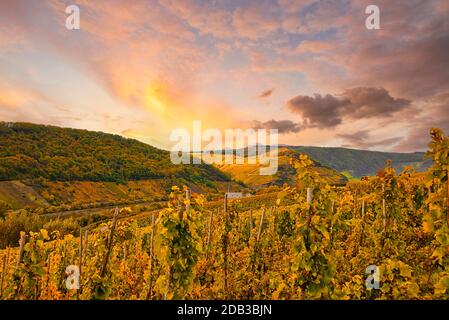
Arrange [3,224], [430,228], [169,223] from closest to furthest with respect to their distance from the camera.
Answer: [430,228] → [169,223] → [3,224]

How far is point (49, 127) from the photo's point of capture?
159 meters

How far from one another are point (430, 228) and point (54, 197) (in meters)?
114

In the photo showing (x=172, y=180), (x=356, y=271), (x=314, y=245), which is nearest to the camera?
(x=314, y=245)

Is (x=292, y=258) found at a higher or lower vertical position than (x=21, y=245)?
lower

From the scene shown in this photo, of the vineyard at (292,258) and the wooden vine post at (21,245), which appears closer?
the vineyard at (292,258)

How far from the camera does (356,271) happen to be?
10.6 m

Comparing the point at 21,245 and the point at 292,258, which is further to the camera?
the point at 292,258

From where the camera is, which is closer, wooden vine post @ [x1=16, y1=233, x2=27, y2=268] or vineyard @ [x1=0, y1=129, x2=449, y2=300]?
vineyard @ [x1=0, y1=129, x2=449, y2=300]

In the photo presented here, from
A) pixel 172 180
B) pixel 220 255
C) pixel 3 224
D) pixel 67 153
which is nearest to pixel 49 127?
pixel 67 153
